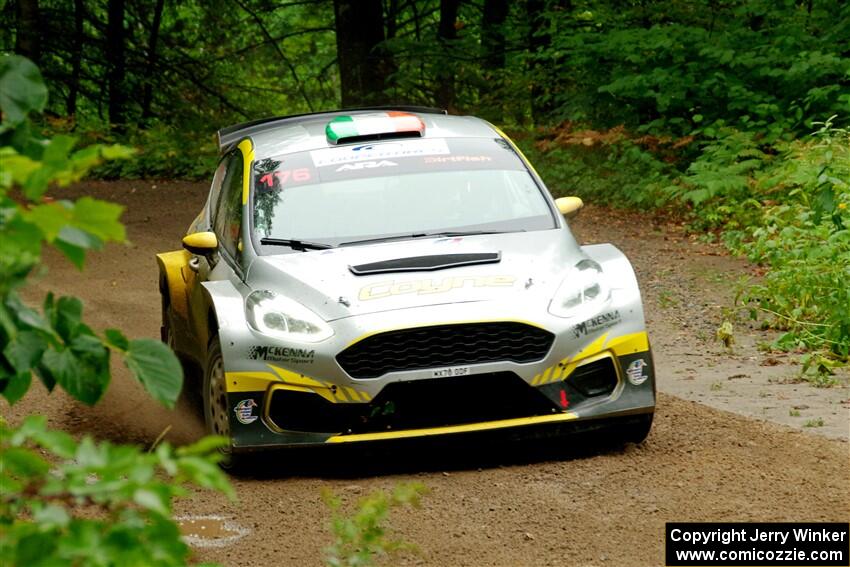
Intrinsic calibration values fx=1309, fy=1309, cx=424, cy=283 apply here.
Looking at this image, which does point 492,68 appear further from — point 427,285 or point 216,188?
point 427,285

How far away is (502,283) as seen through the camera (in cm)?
660

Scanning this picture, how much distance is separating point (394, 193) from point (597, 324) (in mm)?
1721

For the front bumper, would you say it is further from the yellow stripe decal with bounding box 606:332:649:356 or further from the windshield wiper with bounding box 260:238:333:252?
the windshield wiper with bounding box 260:238:333:252

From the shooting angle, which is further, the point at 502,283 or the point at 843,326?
the point at 843,326

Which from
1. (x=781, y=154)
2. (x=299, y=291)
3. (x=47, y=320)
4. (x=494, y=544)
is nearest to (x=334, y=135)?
(x=299, y=291)

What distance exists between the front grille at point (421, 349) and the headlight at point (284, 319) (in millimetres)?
196

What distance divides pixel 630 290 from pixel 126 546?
17.1 feet

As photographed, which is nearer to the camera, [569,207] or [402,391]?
[402,391]

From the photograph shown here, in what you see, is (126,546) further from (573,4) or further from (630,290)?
(573,4)

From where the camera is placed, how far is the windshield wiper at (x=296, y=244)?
286 inches

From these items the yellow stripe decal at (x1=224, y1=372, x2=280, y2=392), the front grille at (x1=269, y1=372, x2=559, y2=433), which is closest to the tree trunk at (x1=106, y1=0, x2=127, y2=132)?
the yellow stripe decal at (x1=224, y1=372, x2=280, y2=392)

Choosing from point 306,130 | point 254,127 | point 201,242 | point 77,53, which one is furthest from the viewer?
point 77,53

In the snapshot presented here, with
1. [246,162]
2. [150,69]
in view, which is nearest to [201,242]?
[246,162]

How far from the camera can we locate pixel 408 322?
247 inches
